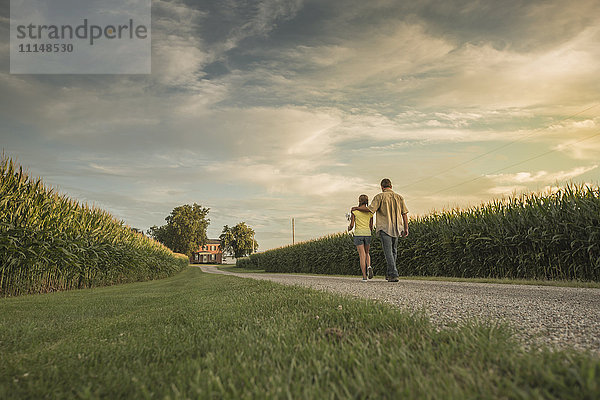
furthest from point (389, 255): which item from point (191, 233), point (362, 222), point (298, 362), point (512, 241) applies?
point (191, 233)

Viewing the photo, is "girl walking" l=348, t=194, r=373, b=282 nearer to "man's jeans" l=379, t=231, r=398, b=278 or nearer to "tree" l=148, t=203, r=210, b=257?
"man's jeans" l=379, t=231, r=398, b=278

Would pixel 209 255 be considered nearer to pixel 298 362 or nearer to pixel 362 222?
pixel 362 222

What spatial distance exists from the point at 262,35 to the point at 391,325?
13411 mm

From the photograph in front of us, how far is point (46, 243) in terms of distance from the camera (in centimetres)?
831

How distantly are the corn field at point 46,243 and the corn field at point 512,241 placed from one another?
419 inches

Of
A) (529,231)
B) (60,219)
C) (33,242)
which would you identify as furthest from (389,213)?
(60,219)

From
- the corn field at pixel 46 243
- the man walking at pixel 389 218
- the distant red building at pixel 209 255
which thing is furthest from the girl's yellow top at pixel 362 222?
the distant red building at pixel 209 255

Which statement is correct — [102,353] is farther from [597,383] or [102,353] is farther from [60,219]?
[60,219]

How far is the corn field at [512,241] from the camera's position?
8.18 metres

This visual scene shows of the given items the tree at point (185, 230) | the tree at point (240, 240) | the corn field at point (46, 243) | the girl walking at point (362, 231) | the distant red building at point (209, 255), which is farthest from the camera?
the distant red building at point (209, 255)

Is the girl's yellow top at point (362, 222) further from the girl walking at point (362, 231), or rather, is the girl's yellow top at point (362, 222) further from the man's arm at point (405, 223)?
the man's arm at point (405, 223)

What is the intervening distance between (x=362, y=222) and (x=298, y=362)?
704 centimetres

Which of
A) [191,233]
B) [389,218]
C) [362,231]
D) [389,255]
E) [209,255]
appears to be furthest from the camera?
[209,255]

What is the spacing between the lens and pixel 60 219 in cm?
991
